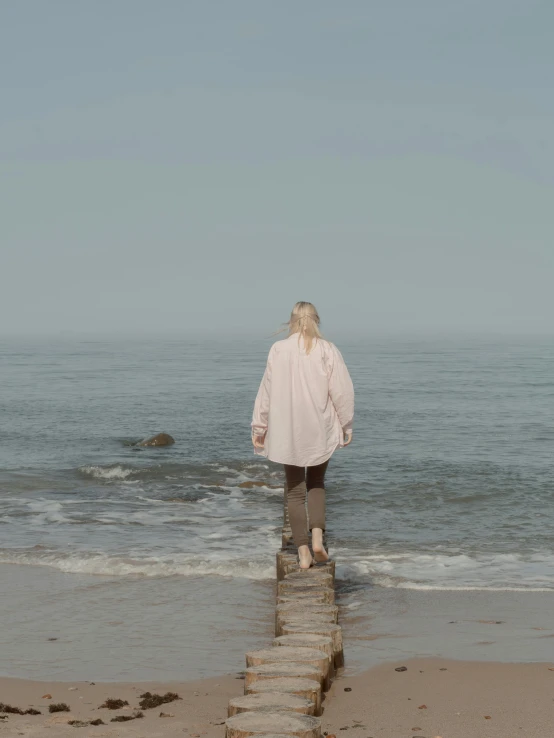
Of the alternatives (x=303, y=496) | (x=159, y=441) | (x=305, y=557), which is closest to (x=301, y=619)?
(x=305, y=557)

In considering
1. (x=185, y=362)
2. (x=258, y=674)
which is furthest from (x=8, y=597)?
(x=185, y=362)

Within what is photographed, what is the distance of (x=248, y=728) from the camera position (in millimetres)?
4184

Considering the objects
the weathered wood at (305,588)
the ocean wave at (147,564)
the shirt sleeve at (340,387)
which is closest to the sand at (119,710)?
the weathered wood at (305,588)

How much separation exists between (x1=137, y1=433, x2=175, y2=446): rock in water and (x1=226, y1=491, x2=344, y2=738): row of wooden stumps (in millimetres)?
14349

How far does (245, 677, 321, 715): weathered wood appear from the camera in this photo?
15.3 ft

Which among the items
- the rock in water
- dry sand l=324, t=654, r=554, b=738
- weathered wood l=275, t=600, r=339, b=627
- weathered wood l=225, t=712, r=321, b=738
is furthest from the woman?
the rock in water

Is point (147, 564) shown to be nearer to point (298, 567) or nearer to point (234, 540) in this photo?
point (234, 540)

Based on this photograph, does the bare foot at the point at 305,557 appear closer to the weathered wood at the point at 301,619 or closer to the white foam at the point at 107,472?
the weathered wood at the point at 301,619

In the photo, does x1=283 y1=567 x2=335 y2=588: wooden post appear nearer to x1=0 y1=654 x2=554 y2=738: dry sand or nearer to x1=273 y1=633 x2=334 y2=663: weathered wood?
x1=0 y1=654 x2=554 y2=738: dry sand

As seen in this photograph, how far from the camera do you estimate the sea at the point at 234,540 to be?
6.96 meters

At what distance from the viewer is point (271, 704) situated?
4.48 metres

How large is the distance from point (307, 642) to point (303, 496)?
164 cm

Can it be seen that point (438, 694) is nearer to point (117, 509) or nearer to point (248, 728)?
point (248, 728)

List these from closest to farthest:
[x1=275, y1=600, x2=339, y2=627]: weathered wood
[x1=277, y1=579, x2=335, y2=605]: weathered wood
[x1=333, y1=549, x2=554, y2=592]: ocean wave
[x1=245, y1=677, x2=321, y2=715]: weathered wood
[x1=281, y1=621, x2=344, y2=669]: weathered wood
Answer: [x1=245, y1=677, x2=321, y2=715]: weathered wood
[x1=281, y1=621, x2=344, y2=669]: weathered wood
[x1=275, y1=600, x2=339, y2=627]: weathered wood
[x1=277, y1=579, x2=335, y2=605]: weathered wood
[x1=333, y1=549, x2=554, y2=592]: ocean wave
